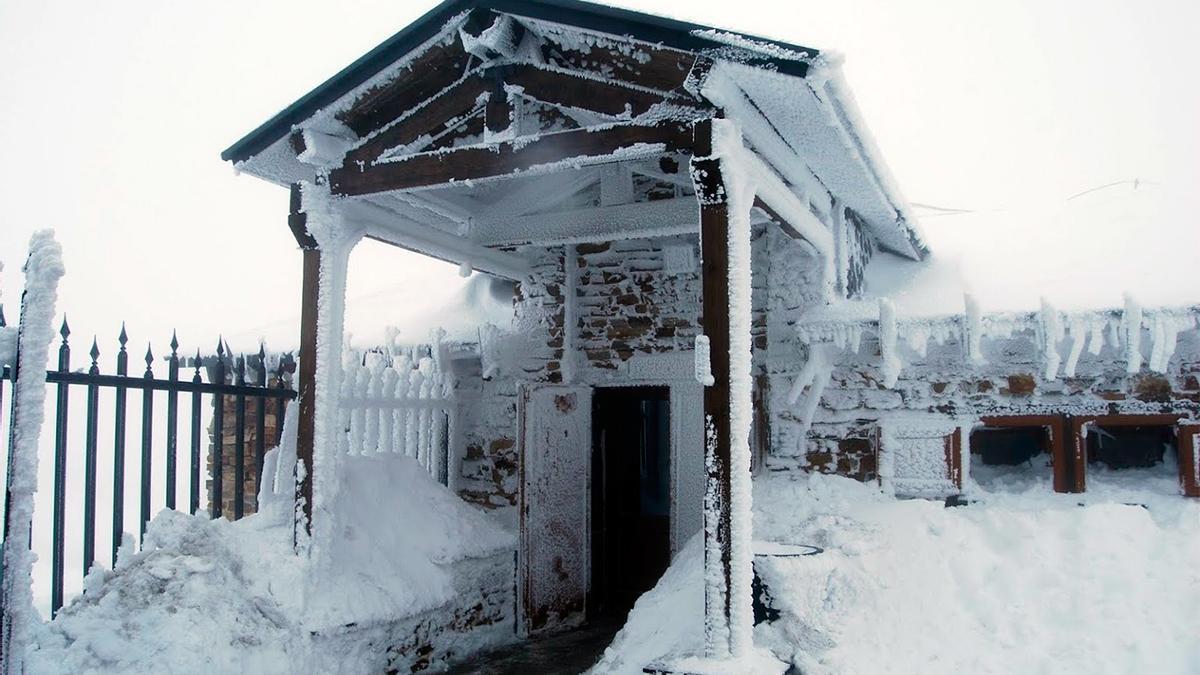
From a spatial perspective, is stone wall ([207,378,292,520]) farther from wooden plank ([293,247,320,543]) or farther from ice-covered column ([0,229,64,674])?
ice-covered column ([0,229,64,674])

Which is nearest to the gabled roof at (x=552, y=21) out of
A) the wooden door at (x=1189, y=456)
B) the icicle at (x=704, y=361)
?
the icicle at (x=704, y=361)

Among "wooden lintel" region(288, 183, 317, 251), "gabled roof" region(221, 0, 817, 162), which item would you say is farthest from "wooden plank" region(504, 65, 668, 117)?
"wooden lintel" region(288, 183, 317, 251)

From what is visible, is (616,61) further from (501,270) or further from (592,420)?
(592,420)

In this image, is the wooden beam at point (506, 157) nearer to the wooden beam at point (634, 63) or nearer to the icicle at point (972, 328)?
the wooden beam at point (634, 63)

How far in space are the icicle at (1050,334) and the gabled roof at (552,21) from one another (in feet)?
9.56

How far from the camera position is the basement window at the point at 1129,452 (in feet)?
22.6

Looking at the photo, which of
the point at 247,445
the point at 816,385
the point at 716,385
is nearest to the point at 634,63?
the point at 716,385

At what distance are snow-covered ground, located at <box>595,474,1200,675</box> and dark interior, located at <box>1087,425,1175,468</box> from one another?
3.13 feet

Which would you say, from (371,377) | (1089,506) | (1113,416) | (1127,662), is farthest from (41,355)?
(1113,416)

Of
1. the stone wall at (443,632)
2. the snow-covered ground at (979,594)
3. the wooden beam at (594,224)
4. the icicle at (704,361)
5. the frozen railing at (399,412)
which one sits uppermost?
the wooden beam at (594,224)

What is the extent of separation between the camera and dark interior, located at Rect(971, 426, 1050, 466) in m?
8.03

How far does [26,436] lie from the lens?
14.2 feet

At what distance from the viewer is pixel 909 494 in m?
7.02

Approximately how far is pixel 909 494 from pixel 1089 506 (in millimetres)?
1296
